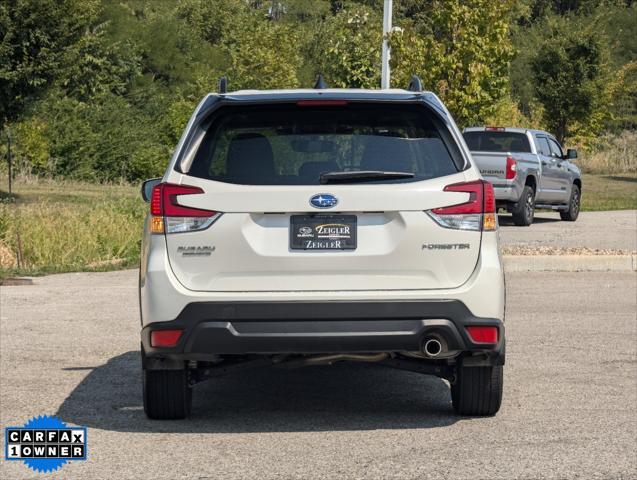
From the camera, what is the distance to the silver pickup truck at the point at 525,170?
2466cm

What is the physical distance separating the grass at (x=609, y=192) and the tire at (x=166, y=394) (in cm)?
2653

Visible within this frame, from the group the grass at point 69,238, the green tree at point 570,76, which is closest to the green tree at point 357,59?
the grass at point 69,238

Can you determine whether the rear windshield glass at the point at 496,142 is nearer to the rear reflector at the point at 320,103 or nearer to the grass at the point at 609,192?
the grass at the point at 609,192

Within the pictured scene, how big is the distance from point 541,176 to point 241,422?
19.3 meters

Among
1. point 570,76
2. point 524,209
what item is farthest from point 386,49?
point 570,76

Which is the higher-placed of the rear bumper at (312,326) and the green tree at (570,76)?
the rear bumper at (312,326)

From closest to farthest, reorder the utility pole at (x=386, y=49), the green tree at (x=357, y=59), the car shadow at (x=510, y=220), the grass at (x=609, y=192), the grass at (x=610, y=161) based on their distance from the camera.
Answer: the utility pole at (x=386, y=49), the car shadow at (x=510, y=220), the green tree at (x=357, y=59), the grass at (x=609, y=192), the grass at (x=610, y=161)

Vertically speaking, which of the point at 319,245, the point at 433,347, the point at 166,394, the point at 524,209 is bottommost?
the point at 524,209

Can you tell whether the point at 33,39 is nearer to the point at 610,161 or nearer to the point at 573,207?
the point at 573,207

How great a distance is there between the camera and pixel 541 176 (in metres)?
26.1

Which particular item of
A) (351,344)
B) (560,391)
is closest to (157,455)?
(351,344)

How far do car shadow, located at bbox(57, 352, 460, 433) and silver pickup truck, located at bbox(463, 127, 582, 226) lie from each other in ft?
48.5

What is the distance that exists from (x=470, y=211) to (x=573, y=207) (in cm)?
2114

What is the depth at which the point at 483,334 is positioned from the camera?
6.93 m
